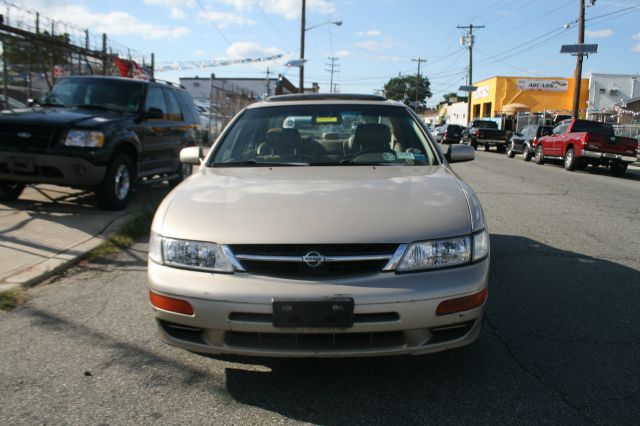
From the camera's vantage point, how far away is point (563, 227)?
25.1 feet

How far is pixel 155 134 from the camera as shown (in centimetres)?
884

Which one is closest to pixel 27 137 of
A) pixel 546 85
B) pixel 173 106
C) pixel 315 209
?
pixel 173 106

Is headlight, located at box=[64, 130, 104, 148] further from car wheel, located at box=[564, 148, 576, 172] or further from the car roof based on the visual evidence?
car wheel, located at box=[564, 148, 576, 172]

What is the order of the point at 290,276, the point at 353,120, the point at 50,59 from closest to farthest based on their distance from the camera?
the point at 290,276 → the point at 353,120 → the point at 50,59

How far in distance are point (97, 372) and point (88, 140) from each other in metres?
4.75

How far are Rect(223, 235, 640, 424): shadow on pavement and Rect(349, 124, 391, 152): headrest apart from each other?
1580 mm

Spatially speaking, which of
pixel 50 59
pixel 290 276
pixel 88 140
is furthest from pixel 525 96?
pixel 290 276

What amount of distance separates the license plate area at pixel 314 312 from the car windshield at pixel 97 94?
684cm

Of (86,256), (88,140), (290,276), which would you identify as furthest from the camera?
(88,140)

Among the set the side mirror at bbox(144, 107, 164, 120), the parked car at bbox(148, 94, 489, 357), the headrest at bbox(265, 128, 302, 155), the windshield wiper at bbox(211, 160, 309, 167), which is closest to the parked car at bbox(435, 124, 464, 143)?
the side mirror at bbox(144, 107, 164, 120)

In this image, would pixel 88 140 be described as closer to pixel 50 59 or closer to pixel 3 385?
pixel 3 385

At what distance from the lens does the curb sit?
184 inches

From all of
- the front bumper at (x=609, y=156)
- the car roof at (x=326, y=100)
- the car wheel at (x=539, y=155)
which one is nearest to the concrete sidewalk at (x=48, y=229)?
the car roof at (x=326, y=100)

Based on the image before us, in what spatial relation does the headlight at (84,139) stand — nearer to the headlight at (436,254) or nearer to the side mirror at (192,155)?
the side mirror at (192,155)
